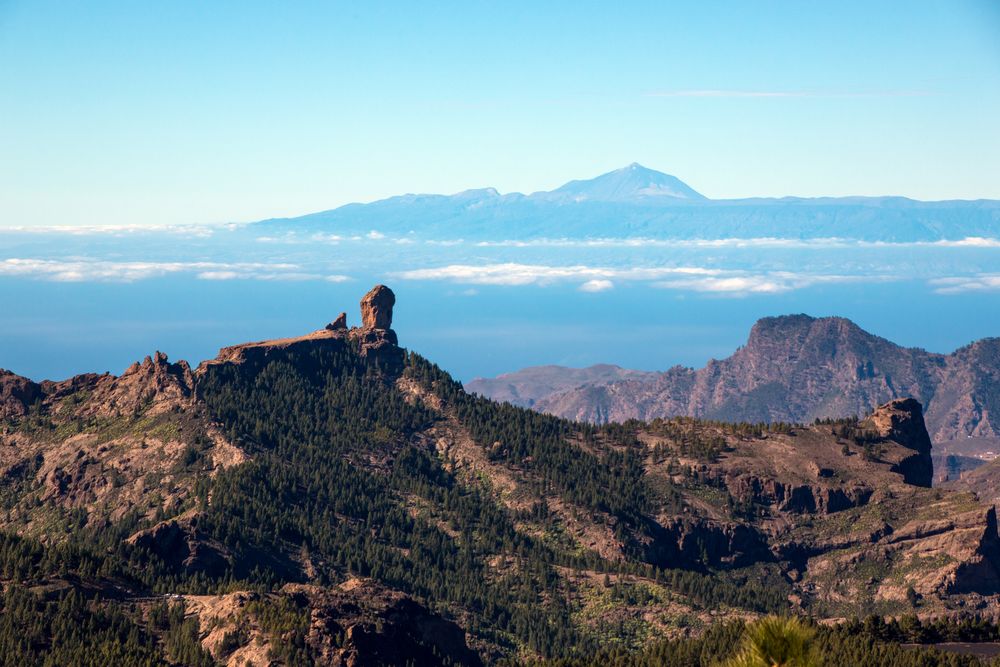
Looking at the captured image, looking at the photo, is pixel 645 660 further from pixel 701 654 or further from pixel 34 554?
pixel 34 554

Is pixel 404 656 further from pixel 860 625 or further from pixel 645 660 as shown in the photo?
pixel 860 625

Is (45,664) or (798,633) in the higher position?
(798,633)

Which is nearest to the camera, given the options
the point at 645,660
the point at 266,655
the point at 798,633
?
the point at 798,633

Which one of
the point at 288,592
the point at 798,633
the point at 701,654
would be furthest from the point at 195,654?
the point at 798,633

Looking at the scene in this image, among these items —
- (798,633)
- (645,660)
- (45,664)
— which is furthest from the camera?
(645,660)

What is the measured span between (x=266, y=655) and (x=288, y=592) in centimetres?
1857

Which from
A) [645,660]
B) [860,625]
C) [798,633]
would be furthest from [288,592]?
[798,633]

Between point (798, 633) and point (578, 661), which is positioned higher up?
point (798, 633)

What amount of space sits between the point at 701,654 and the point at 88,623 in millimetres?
70486

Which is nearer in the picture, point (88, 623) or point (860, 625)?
point (88, 623)

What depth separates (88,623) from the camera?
586 feet

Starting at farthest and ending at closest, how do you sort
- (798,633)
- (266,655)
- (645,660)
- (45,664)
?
(645,660)
(266,655)
(45,664)
(798,633)

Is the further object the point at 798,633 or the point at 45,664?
the point at 45,664

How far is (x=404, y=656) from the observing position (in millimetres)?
188500
